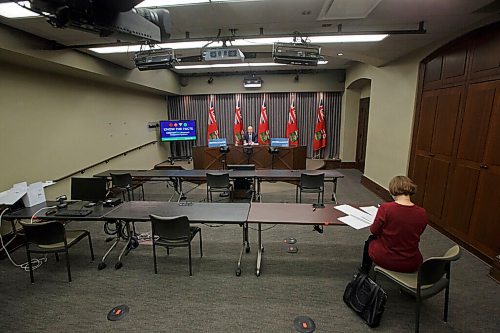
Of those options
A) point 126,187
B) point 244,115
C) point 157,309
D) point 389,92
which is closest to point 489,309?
point 157,309

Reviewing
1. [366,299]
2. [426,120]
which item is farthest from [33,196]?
[426,120]

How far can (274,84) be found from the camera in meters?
8.56

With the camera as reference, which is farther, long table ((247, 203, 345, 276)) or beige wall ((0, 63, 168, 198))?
beige wall ((0, 63, 168, 198))

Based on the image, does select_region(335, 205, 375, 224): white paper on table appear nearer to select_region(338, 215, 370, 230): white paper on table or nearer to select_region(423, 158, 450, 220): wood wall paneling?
select_region(338, 215, 370, 230): white paper on table

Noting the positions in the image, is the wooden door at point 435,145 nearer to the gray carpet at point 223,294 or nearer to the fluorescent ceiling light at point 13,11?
the gray carpet at point 223,294

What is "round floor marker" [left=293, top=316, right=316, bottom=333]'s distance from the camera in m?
2.05

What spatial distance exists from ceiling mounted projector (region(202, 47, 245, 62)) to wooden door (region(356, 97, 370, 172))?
5.37 m

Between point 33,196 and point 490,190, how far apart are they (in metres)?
5.54

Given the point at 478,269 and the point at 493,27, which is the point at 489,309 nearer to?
the point at 478,269

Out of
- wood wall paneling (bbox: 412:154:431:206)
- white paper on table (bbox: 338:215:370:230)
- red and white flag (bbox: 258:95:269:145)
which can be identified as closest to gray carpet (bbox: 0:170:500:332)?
white paper on table (bbox: 338:215:370:230)

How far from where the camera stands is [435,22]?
10.1 feet

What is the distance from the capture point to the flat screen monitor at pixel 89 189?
10.6 feet

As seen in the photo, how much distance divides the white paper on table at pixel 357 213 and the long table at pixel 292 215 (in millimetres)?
75

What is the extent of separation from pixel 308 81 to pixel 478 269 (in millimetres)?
6879
